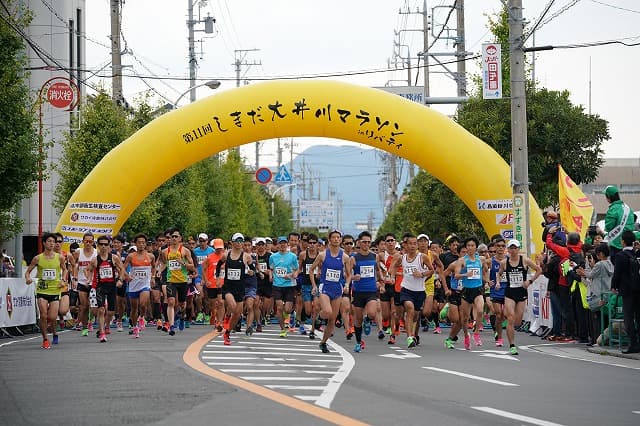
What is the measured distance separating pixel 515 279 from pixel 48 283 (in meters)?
7.87

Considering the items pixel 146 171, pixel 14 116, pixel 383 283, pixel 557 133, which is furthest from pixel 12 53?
pixel 557 133

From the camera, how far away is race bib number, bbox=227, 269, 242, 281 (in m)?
20.1

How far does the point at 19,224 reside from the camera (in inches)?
1179

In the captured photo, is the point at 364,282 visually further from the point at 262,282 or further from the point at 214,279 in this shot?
the point at 262,282

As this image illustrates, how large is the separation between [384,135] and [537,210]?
408 centimetres

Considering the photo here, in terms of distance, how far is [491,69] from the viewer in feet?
85.4

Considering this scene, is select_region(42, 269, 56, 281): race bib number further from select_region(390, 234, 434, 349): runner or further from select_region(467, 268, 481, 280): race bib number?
select_region(467, 268, 481, 280): race bib number

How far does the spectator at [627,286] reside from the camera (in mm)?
16922

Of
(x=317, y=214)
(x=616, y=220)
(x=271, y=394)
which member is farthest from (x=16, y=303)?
(x=317, y=214)

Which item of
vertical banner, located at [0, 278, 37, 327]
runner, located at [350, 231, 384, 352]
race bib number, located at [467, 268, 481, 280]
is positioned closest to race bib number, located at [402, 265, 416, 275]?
runner, located at [350, 231, 384, 352]

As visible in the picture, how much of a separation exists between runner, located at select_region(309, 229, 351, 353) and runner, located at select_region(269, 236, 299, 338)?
4.33 m

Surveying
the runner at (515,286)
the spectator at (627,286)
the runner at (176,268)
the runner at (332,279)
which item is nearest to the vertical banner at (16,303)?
the runner at (176,268)

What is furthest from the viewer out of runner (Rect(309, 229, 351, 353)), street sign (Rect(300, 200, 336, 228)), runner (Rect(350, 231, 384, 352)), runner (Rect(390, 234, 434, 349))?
street sign (Rect(300, 200, 336, 228))

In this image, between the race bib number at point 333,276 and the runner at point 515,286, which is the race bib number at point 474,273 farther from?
the race bib number at point 333,276
